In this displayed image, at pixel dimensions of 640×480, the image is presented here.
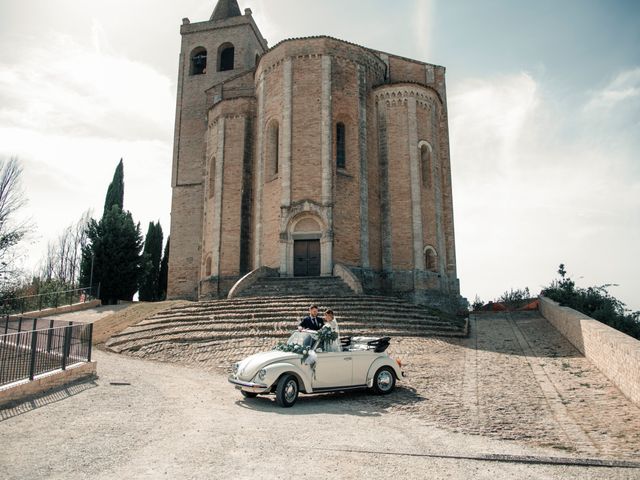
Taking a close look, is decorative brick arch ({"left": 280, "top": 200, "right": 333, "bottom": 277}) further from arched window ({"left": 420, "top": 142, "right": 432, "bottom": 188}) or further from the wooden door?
arched window ({"left": 420, "top": 142, "right": 432, "bottom": 188})

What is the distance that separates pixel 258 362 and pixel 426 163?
19.5 meters

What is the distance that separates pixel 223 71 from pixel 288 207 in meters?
16.2

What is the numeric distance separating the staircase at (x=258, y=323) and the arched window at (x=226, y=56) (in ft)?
70.1

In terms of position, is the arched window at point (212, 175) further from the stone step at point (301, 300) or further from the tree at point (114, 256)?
the stone step at point (301, 300)

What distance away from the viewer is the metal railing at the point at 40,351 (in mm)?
8273

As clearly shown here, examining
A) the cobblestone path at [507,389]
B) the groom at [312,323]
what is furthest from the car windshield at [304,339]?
the cobblestone path at [507,389]

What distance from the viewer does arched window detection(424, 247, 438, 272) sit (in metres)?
24.3

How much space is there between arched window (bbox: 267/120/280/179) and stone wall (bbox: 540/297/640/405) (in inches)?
585

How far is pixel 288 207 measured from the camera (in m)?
22.8

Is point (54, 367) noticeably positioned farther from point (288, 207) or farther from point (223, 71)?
point (223, 71)

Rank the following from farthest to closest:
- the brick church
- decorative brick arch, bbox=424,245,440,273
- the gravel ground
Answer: decorative brick arch, bbox=424,245,440,273, the brick church, the gravel ground

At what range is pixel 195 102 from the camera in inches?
1341

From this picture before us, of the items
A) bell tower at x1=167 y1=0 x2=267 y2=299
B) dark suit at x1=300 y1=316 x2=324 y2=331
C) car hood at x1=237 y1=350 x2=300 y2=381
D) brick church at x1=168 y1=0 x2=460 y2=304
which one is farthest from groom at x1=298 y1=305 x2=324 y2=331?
bell tower at x1=167 y1=0 x2=267 y2=299

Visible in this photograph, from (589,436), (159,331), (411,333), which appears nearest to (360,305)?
(411,333)
